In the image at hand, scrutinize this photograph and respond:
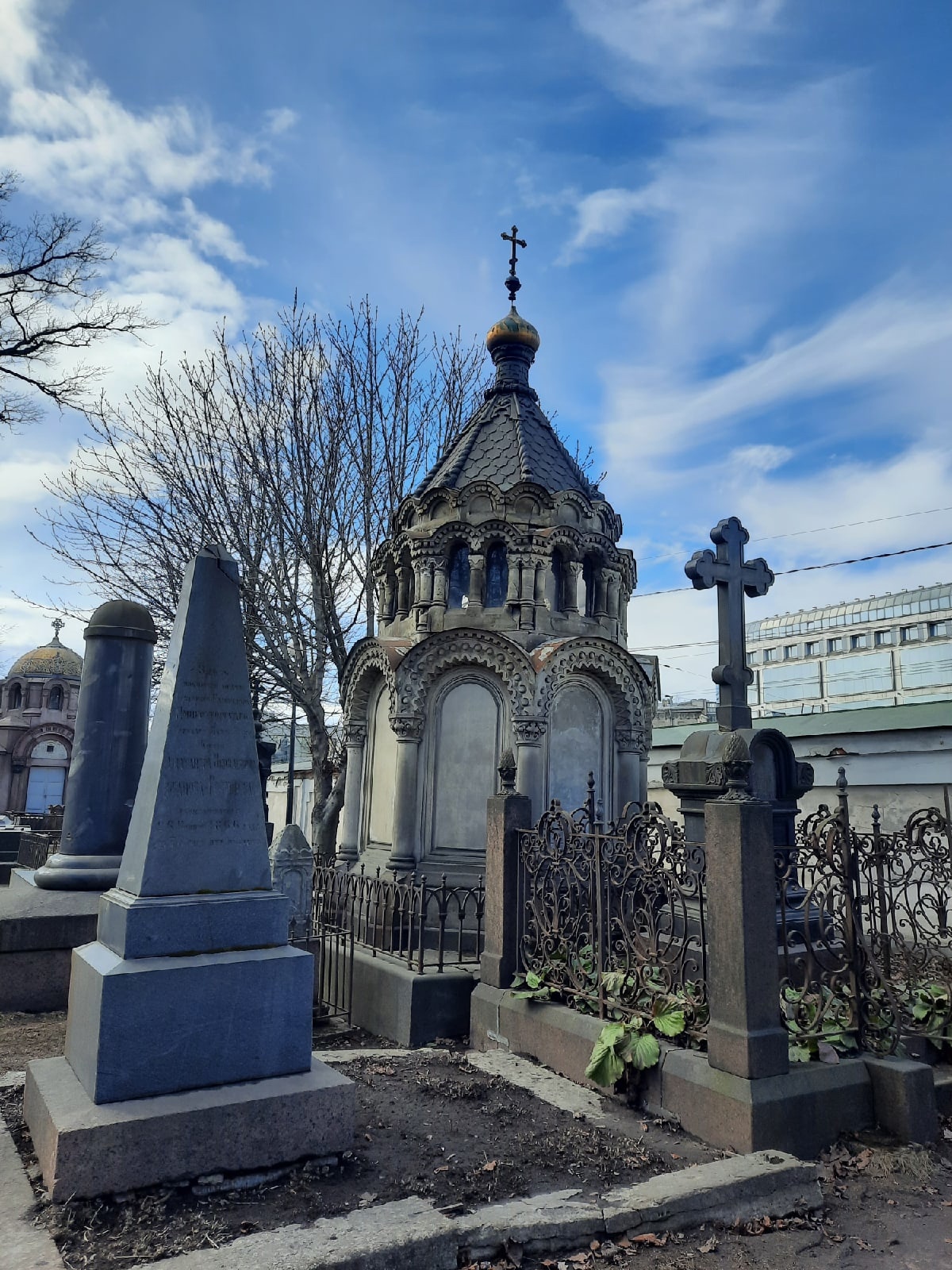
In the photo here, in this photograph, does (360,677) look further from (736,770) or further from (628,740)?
(736,770)

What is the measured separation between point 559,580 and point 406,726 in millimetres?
2815

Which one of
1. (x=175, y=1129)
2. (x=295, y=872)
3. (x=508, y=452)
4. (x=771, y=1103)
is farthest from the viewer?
(x=508, y=452)

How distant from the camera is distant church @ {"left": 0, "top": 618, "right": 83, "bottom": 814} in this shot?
4153 cm

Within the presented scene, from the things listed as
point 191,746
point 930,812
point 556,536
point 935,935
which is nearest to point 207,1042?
point 191,746

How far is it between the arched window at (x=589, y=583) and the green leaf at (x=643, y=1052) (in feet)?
22.1

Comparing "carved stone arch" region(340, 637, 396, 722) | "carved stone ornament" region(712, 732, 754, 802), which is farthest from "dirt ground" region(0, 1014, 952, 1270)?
"carved stone arch" region(340, 637, 396, 722)

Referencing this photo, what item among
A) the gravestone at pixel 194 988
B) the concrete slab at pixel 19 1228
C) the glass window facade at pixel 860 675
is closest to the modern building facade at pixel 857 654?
the glass window facade at pixel 860 675

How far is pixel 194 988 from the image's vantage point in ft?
12.5

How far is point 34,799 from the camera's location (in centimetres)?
4203

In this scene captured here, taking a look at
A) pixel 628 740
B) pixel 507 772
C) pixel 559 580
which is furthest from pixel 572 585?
pixel 507 772

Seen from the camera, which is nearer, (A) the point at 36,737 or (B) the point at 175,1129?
(B) the point at 175,1129

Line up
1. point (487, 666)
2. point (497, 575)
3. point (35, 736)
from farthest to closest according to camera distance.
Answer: point (35, 736)
point (497, 575)
point (487, 666)

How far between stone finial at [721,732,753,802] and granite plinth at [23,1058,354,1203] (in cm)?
271

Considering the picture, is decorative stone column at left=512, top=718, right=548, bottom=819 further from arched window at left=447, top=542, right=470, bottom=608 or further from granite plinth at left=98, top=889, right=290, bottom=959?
granite plinth at left=98, top=889, right=290, bottom=959
